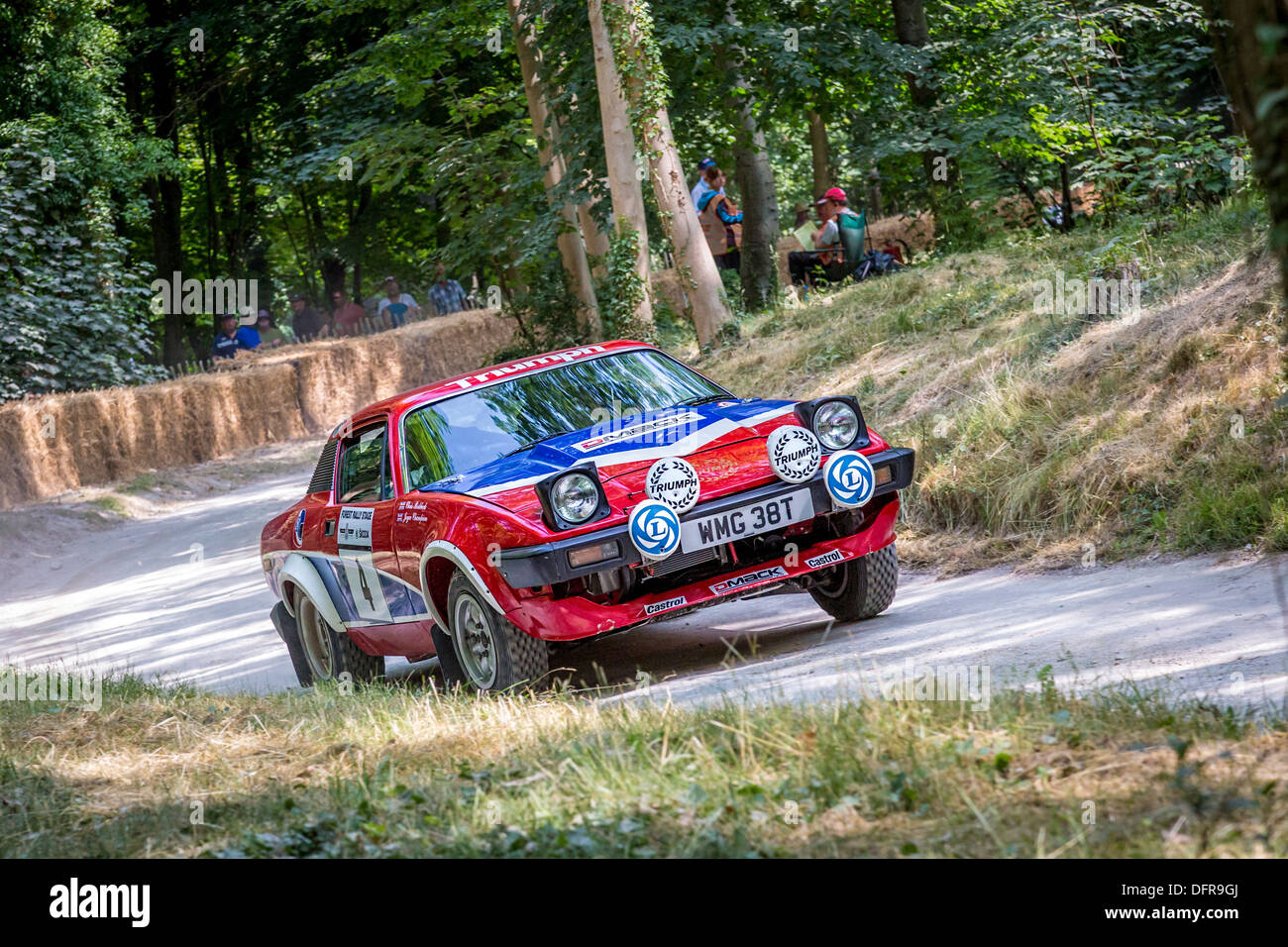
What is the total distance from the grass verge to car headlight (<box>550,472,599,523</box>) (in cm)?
87

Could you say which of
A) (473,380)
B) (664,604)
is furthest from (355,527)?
(664,604)

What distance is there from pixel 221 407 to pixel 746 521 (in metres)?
18.4

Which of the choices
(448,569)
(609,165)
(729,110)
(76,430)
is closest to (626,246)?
(609,165)

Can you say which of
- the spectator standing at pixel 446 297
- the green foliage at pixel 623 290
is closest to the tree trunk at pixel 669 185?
the green foliage at pixel 623 290

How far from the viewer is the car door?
7625 mm

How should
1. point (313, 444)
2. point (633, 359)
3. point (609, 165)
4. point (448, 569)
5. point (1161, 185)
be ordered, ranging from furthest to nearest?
point (313, 444), point (609, 165), point (1161, 185), point (633, 359), point (448, 569)

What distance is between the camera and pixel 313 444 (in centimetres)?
2436

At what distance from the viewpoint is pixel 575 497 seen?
649cm

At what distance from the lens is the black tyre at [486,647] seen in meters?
6.66

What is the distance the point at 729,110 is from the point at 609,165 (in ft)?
13.2

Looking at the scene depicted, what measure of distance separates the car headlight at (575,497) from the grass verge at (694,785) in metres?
0.87

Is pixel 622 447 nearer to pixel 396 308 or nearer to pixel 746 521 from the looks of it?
pixel 746 521

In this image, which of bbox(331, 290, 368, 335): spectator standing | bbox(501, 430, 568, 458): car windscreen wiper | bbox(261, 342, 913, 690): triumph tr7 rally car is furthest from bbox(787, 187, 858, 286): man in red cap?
bbox(331, 290, 368, 335): spectator standing
